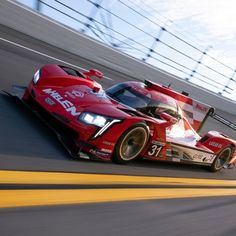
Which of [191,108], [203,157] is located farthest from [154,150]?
[191,108]

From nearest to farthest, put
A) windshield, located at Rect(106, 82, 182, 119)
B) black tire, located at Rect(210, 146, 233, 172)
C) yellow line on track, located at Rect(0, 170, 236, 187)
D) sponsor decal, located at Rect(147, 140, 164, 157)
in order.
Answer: yellow line on track, located at Rect(0, 170, 236, 187) → sponsor decal, located at Rect(147, 140, 164, 157) → windshield, located at Rect(106, 82, 182, 119) → black tire, located at Rect(210, 146, 233, 172)

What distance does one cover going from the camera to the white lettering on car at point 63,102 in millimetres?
5614

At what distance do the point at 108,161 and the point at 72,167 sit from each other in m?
0.87

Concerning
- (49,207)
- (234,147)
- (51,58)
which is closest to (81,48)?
(51,58)

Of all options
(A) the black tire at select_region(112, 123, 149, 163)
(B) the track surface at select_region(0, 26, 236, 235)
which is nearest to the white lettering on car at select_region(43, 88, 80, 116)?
(B) the track surface at select_region(0, 26, 236, 235)

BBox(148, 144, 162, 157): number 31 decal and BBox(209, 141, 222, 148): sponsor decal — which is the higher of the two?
BBox(209, 141, 222, 148): sponsor decal

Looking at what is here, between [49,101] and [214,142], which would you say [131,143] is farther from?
[214,142]

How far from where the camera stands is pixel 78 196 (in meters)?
4.34

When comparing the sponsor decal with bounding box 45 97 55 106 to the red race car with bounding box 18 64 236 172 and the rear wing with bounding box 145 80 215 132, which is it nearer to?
the red race car with bounding box 18 64 236 172

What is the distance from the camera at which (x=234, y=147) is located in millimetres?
8773

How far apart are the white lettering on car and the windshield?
1.22 m

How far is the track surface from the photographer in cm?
355

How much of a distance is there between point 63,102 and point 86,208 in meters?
1.95

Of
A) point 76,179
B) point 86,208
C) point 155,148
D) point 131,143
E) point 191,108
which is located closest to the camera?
point 86,208
